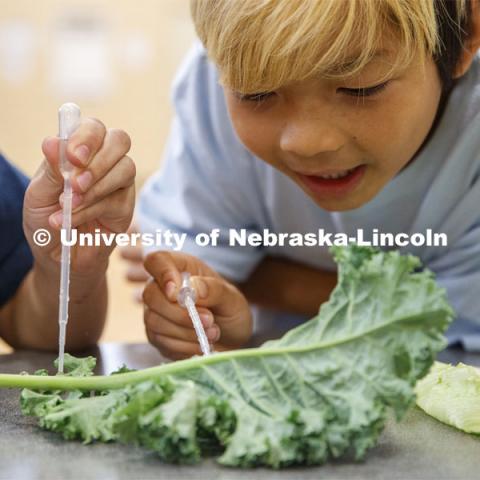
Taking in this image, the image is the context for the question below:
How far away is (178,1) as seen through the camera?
369 centimetres

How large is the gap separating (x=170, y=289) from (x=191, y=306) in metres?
0.06

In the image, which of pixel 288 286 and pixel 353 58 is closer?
pixel 353 58

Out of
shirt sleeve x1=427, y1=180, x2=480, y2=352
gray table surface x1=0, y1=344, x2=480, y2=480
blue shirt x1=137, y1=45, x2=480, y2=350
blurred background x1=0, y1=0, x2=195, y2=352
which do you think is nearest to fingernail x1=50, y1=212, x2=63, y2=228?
gray table surface x1=0, y1=344, x2=480, y2=480

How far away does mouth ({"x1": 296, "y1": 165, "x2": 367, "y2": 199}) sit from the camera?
1.03 m

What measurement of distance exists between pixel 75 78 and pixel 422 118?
9.68 feet

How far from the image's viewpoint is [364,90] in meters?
0.91

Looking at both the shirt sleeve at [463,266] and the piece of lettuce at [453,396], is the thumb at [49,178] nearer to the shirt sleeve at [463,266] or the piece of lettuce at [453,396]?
the piece of lettuce at [453,396]

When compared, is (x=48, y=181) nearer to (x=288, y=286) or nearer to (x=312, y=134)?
(x=312, y=134)

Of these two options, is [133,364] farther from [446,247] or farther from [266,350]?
[446,247]

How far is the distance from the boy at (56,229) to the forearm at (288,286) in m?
0.37

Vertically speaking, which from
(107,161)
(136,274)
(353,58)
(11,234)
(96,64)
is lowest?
(136,274)

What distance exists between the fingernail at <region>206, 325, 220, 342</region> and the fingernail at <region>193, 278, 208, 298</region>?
0.16ft

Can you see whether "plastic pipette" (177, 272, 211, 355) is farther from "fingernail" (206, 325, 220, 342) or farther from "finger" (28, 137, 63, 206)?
"finger" (28, 137, 63, 206)

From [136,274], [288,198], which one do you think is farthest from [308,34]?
[136,274]
